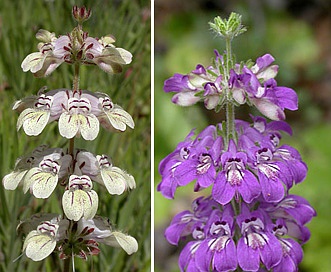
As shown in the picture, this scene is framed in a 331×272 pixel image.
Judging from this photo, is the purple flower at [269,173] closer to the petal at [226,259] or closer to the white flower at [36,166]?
the petal at [226,259]

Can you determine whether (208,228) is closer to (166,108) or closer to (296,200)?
(296,200)

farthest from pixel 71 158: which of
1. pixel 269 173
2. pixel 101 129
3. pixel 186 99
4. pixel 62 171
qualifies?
pixel 101 129

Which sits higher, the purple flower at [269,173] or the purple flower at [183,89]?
the purple flower at [183,89]

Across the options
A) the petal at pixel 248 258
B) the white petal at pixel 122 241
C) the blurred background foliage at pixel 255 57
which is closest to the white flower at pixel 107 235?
the white petal at pixel 122 241

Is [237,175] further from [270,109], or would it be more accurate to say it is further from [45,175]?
[45,175]

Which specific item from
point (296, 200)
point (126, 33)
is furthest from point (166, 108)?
point (296, 200)

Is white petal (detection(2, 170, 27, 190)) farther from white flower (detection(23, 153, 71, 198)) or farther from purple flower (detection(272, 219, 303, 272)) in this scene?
purple flower (detection(272, 219, 303, 272))
